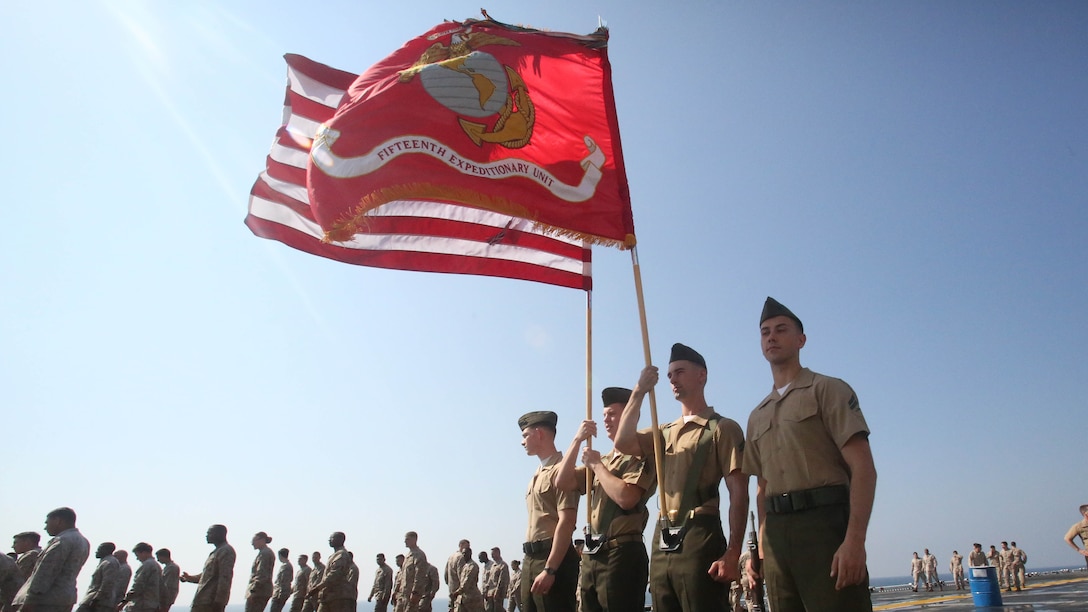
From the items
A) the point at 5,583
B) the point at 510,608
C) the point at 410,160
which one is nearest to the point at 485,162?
the point at 410,160

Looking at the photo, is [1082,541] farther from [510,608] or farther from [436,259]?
[510,608]

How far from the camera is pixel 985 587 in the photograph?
45.3ft

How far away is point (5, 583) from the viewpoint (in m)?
9.24

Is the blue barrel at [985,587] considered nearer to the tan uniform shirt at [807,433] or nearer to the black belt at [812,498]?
the tan uniform shirt at [807,433]

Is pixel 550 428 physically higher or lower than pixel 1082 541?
higher

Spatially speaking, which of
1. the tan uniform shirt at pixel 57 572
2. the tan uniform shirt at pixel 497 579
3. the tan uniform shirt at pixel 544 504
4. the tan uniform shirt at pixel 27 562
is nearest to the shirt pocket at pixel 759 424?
the tan uniform shirt at pixel 544 504

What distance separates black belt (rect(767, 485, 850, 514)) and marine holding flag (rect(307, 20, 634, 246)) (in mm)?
2440

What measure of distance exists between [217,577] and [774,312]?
10.6 metres

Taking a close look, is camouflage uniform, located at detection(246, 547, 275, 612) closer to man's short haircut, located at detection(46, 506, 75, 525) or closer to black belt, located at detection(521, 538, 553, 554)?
man's short haircut, located at detection(46, 506, 75, 525)

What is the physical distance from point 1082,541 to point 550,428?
953cm

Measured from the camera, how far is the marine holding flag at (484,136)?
500 centimetres

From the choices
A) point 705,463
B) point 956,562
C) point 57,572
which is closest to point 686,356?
point 705,463

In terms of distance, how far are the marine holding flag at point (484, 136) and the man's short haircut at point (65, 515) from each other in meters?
6.02

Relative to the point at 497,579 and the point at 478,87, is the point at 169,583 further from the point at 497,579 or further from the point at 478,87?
the point at 478,87
